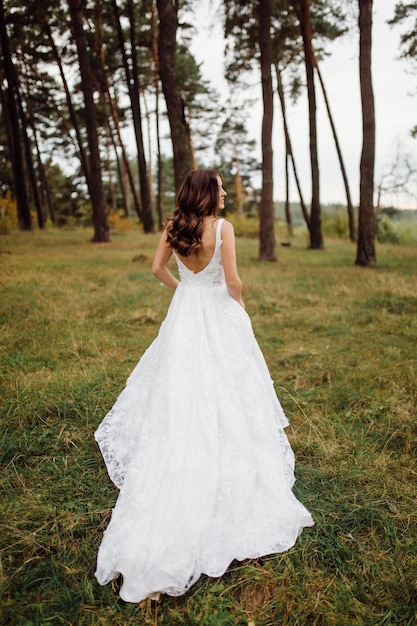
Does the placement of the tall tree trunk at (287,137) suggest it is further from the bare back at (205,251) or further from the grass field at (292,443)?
the bare back at (205,251)

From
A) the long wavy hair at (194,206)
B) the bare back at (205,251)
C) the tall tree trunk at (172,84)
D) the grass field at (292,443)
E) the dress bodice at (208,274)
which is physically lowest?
the grass field at (292,443)

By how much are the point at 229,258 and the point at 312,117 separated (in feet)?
54.8

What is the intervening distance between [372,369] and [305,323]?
221 centimetres

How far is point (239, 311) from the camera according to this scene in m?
3.31

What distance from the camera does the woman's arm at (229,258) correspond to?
3031 mm

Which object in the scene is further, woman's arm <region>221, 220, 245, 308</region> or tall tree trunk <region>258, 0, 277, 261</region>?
tall tree trunk <region>258, 0, 277, 261</region>

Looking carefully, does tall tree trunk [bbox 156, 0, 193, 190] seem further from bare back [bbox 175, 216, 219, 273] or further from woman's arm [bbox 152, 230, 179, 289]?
bare back [bbox 175, 216, 219, 273]

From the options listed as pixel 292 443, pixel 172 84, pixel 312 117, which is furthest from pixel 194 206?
pixel 312 117

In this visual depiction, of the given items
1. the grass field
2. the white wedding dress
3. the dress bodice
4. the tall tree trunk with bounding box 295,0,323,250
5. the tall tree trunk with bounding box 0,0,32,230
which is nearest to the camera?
the grass field

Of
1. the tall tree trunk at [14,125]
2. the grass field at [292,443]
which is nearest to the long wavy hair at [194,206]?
the grass field at [292,443]

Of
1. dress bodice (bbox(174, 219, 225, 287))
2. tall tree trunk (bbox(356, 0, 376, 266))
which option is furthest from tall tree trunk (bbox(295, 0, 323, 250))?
dress bodice (bbox(174, 219, 225, 287))

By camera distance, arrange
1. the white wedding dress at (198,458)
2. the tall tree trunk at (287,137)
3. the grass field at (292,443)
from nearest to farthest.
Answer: the grass field at (292,443) → the white wedding dress at (198,458) → the tall tree trunk at (287,137)

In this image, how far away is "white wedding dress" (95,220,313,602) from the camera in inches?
95.1

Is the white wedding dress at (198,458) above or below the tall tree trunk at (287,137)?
below
